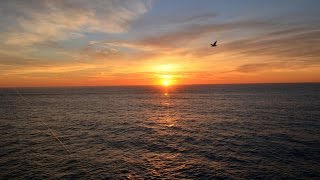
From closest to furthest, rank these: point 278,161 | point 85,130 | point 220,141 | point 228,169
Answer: point 228,169, point 278,161, point 220,141, point 85,130

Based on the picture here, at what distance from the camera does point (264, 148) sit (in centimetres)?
3947

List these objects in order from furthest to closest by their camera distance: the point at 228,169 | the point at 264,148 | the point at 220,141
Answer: the point at 220,141 < the point at 264,148 < the point at 228,169

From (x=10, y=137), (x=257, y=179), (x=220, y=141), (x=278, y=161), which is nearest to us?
(x=257, y=179)

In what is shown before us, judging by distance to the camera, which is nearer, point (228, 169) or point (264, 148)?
point (228, 169)

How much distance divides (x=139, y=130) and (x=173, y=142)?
43.2ft

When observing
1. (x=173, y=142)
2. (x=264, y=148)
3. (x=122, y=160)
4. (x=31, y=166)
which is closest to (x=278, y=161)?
(x=264, y=148)

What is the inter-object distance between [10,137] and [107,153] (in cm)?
2291

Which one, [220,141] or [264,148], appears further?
[220,141]

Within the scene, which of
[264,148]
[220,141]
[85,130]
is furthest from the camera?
[85,130]

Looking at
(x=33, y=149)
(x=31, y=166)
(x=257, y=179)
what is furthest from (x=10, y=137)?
(x=257, y=179)

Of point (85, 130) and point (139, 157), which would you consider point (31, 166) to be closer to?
point (139, 157)

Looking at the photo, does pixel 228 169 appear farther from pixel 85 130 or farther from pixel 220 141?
pixel 85 130

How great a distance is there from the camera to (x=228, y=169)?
101 ft

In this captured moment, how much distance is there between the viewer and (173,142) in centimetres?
4481
